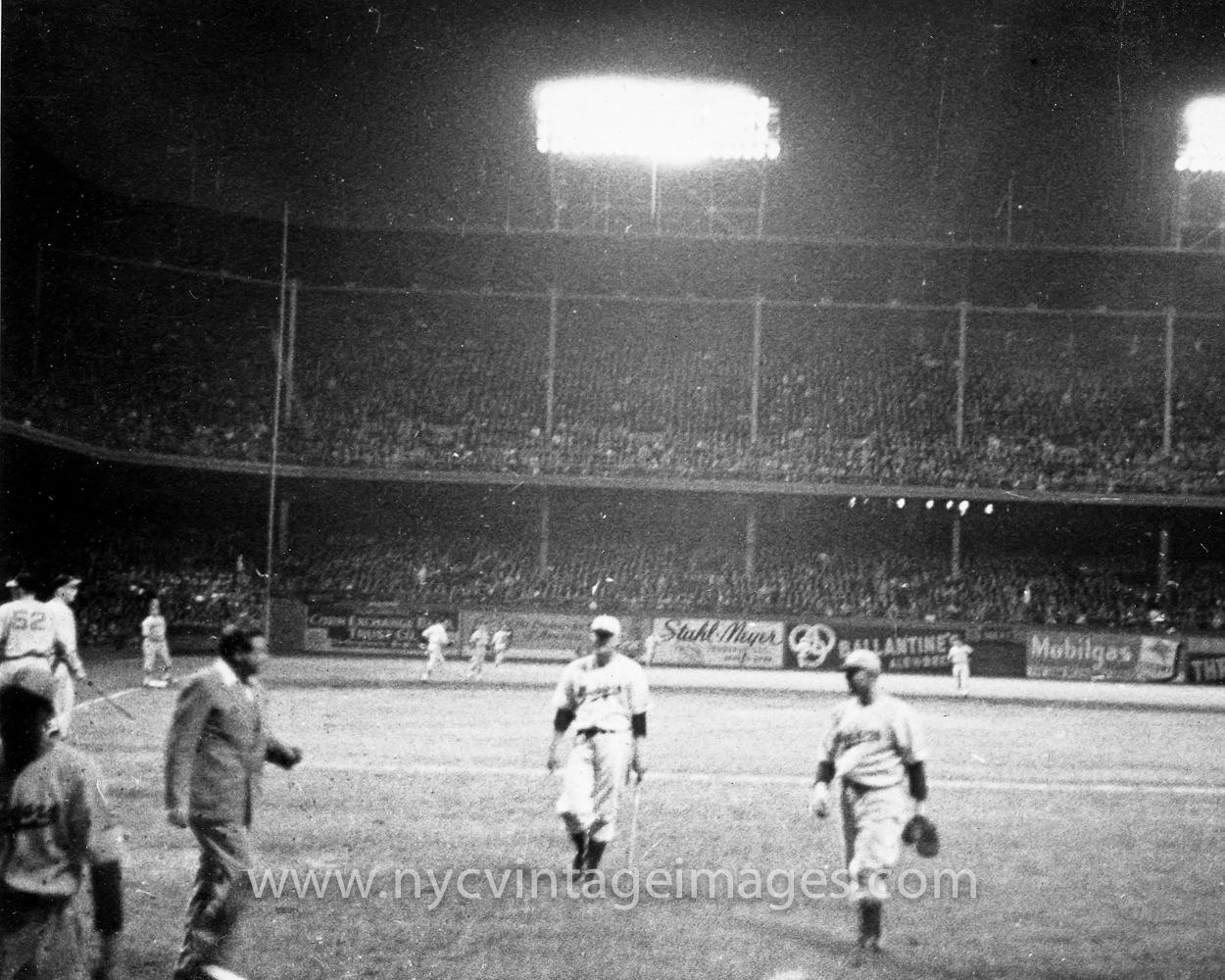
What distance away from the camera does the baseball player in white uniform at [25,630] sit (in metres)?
10.9

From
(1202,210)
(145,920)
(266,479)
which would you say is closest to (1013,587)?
(1202,210)

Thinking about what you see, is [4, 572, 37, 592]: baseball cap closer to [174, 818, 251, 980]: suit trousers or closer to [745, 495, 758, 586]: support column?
[174, 818, 251, 980]: suit trousers

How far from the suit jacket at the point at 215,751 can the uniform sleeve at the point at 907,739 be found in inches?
150

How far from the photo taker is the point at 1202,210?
3603 centimetres

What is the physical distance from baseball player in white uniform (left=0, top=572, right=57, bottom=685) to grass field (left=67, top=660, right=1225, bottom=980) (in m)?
1.56

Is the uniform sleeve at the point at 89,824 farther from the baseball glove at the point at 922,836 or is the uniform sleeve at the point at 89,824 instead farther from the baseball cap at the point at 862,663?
the baseball glove at the point at 922,836

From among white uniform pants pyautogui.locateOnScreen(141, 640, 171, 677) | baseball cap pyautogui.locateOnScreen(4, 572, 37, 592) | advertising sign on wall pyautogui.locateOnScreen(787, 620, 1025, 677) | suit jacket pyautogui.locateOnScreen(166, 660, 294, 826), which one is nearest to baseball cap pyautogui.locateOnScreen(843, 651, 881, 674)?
suit jacket pyautogui.locateOnScreen(166, 660, 294, 826)

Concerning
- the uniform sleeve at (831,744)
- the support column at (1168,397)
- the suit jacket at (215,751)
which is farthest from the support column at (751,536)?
the suit jacket at (215,751)

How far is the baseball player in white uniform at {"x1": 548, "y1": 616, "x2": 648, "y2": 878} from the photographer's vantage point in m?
8.41

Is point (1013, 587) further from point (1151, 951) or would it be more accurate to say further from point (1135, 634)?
point (1151, 951)

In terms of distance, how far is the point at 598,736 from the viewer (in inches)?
340

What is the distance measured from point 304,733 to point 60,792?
12514 mm

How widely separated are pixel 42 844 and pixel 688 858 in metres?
5.93

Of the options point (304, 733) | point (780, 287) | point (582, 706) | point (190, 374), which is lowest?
point (304, 733)
